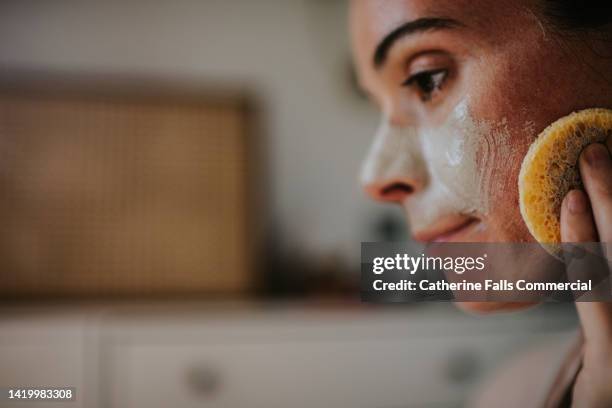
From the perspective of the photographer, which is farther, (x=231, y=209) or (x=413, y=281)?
(x=231, y=209)

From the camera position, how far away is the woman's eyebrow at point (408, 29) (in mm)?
248

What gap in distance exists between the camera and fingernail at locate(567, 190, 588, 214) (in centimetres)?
23

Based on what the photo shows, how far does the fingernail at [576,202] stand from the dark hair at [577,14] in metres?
0.08

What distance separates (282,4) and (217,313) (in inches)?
33.4

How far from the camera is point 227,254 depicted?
1.12m

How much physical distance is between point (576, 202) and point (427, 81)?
0.10 metres

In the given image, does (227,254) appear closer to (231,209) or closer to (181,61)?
(231,209)

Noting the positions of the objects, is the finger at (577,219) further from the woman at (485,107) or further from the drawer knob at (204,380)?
the drawer knob at (204,380)

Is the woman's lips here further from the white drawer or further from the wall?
the wall

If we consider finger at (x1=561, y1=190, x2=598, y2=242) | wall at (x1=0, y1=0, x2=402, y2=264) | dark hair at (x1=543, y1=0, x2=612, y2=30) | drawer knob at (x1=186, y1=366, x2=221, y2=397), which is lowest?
drawer knob at (x1=186, y1=366, x2=221, y2=397)

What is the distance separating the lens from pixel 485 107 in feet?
0.81

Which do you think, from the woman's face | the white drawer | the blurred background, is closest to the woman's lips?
the woman's face

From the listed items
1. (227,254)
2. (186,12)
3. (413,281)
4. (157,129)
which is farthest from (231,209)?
(413,281)

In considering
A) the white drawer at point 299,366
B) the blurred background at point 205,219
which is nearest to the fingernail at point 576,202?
the blurred background at point 205,219
